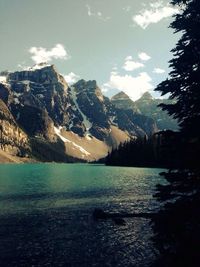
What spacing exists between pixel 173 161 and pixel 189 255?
5.58m

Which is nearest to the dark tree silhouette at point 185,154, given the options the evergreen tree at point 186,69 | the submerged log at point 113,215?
the evergreen tree at point 186,69

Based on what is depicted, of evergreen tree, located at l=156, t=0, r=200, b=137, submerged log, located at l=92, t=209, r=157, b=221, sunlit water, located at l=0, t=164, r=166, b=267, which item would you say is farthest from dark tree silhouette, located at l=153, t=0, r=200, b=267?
submerged log, located at l=92, t=209, r=157, b=221

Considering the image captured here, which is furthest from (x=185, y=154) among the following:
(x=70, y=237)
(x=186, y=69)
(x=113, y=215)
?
(x=113, y=215)

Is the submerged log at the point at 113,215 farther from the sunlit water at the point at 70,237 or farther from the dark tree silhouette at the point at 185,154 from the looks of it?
the dark tree silhouette at the point at 185,154

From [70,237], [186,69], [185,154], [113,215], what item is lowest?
[70,237]

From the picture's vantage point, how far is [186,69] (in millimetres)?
25312

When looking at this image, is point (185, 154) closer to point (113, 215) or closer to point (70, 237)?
point (70, 237)

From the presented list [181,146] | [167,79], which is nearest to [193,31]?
[167,79]

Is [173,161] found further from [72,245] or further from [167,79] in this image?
[72,245]

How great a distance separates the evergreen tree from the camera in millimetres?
24531

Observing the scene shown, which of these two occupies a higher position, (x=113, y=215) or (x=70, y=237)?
(x=113, y=215)

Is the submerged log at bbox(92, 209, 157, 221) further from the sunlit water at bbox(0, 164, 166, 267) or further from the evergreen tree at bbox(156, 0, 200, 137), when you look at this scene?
the evergreen tree at bbox(156, 0, 200, 137)

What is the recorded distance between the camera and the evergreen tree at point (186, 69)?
24.5 metres

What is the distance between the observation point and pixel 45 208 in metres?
76.2
